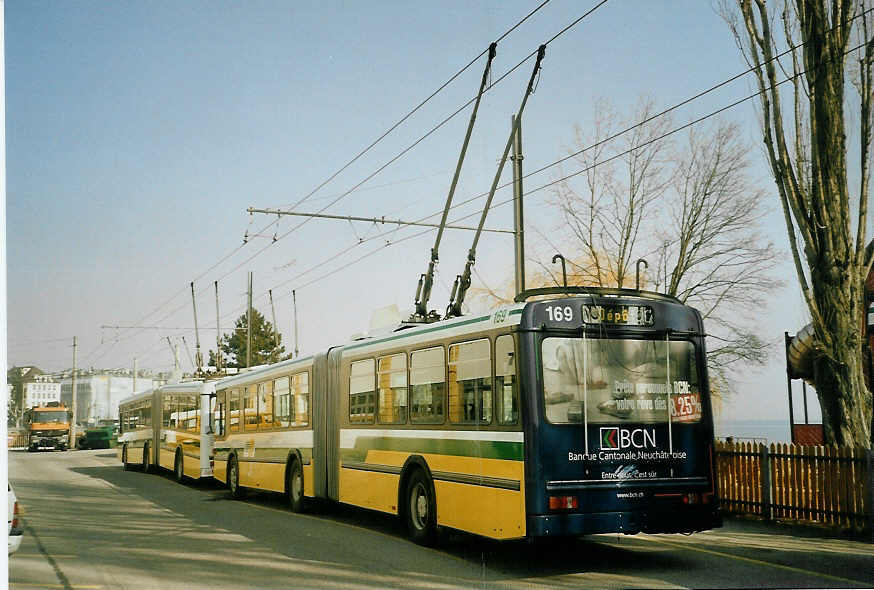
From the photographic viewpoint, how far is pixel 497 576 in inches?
373

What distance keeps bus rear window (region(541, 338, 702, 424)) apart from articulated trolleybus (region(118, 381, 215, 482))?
13.9 metres

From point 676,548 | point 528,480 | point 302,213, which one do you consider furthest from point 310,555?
point 302,213

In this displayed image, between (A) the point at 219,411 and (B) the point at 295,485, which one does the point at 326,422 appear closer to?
(B) the point at 295,485

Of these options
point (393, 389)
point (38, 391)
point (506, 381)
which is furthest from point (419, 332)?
point (38, 391)

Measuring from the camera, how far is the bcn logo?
942 centimetres

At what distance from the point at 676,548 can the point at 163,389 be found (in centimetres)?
1835

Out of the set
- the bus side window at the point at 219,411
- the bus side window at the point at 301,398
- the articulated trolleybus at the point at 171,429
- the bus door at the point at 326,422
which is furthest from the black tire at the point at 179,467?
the bus door at the point at 326,422

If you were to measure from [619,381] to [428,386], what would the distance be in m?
2.60

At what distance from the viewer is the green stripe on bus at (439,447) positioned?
9.51m

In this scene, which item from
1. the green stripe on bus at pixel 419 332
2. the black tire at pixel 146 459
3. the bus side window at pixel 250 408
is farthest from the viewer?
the black tire at pixel 146 459

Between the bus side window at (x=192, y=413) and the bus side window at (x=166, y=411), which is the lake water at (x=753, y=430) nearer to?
the bus side window at (x=192, y=413)

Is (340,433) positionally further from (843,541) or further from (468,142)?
(843,541)

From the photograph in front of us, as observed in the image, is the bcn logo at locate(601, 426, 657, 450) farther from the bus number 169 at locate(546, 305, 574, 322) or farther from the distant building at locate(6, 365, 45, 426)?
the distant building at locate(6, 365, 45, 426)

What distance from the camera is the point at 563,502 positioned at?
29.8 feet
